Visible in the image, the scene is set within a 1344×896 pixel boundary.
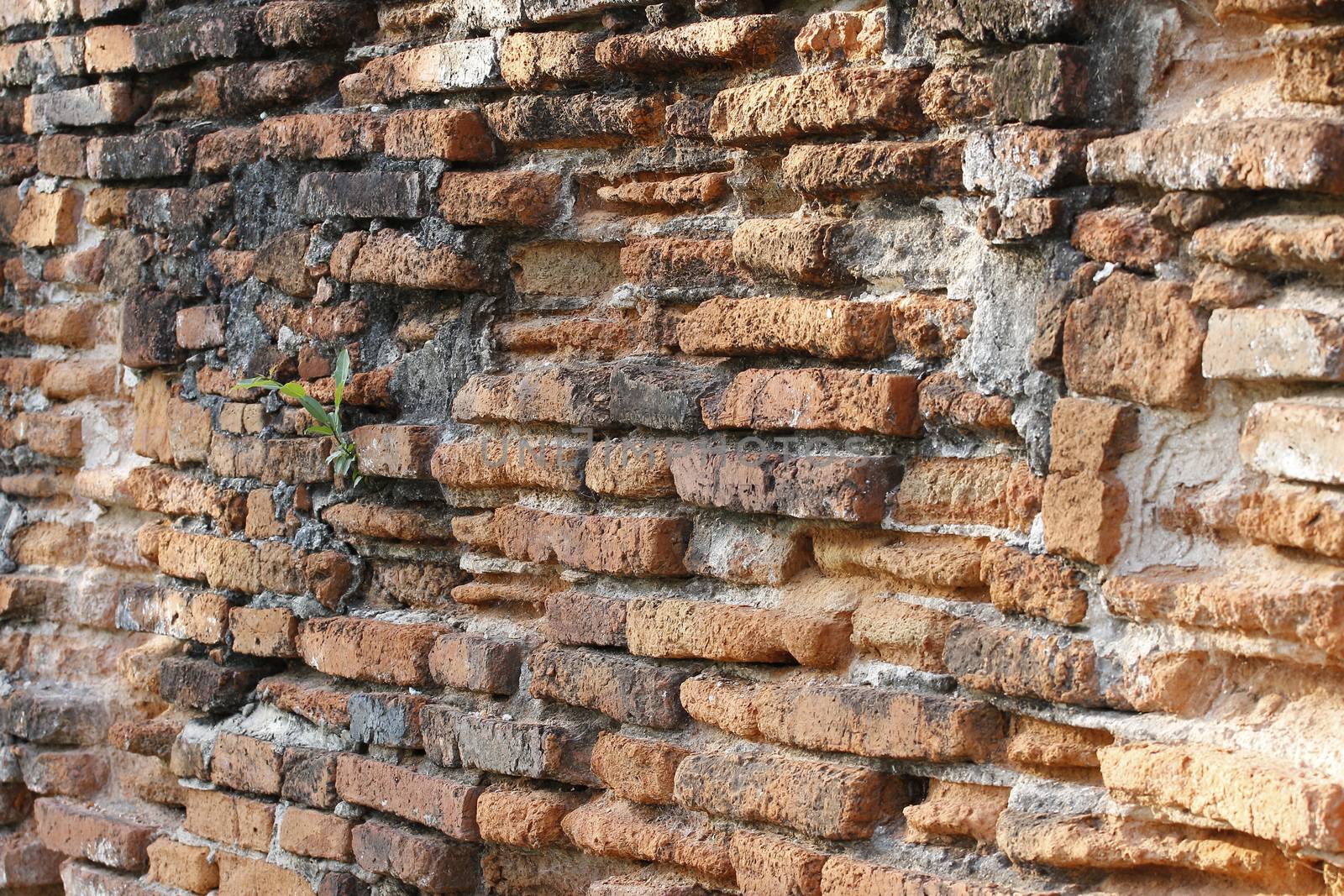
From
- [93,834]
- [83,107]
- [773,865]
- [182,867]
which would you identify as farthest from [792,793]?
[83,107]

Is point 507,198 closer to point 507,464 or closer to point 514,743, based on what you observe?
point 507,464

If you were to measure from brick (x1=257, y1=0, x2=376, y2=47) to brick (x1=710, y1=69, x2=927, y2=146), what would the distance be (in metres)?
1.02

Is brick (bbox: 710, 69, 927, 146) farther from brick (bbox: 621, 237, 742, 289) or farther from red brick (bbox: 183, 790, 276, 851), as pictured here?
red brick (bbox: 183, 790, 276, 851)

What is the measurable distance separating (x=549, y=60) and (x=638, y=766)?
116 cm

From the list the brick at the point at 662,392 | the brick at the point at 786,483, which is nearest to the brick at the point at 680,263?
the brick at the point at 662,392

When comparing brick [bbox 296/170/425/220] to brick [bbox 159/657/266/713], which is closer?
brick [bbox 296/170/425/220]

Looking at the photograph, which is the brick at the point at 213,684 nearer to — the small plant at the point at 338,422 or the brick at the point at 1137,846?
the small plant at the point at 338,422

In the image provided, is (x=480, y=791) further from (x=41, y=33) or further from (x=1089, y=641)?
(x=41, y=33)

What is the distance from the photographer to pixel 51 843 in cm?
371

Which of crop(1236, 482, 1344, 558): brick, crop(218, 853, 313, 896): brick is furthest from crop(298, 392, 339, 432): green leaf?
crop(1236, 482, 1344, 558): brick

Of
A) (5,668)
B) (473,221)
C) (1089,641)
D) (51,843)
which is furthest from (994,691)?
(5,668)

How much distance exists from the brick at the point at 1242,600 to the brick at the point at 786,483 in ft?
1.29

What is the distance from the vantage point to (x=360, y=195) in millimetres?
3057

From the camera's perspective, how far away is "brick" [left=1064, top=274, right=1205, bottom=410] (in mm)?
1905
